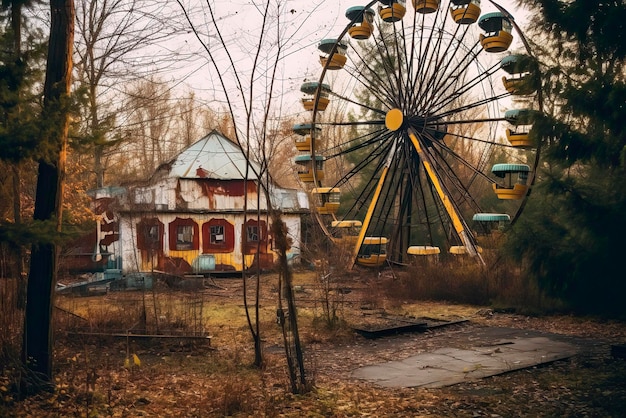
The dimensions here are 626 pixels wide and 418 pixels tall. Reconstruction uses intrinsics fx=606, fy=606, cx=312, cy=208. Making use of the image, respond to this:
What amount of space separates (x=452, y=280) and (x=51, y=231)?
13.1m

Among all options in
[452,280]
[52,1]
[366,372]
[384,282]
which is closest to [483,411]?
[366,372]

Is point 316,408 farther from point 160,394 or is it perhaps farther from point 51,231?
point 51,231

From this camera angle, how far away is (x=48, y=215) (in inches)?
279

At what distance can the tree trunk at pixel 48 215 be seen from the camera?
7.08 m

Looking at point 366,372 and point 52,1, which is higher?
point 52,1

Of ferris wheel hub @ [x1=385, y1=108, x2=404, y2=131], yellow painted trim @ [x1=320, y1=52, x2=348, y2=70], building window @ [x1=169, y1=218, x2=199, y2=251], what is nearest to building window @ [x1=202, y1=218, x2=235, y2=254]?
building window @ [x1=169, y1=218, x2=199, y2=251]

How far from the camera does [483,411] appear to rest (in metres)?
6.79

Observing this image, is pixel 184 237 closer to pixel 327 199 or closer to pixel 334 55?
pixel 327 199

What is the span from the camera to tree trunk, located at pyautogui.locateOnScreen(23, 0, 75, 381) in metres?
7.08

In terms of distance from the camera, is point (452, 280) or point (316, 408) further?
point (452, 280)

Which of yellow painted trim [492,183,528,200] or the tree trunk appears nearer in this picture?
the tree trunk

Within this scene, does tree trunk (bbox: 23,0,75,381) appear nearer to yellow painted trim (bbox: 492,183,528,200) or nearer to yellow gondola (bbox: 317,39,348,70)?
yellow painted trim (bbox: 492,183,528,200)

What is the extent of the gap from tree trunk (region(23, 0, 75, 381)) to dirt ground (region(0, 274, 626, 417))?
540mm

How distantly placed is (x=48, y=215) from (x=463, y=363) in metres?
6.37
